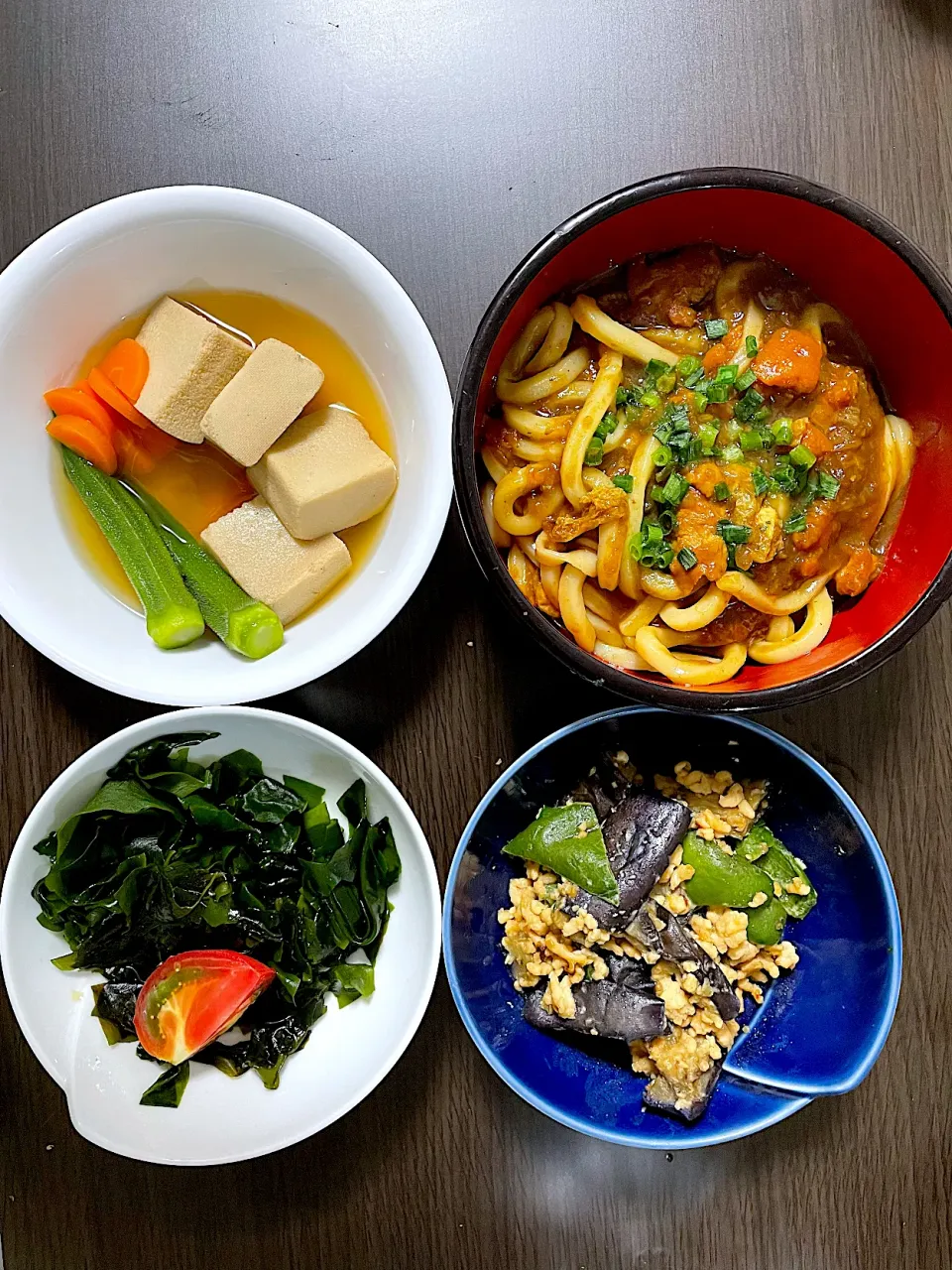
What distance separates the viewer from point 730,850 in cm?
156

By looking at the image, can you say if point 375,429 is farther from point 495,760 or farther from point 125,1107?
point 125,1107

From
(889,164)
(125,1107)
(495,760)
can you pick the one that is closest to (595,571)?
(495,760)

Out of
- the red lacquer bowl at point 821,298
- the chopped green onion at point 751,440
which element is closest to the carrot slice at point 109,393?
the red lacquer bowl at point 821,298

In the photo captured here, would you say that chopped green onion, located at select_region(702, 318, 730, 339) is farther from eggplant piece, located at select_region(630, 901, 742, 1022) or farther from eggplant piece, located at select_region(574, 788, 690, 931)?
eggplant piece, located at select_region(630, 901, 742, 1022)

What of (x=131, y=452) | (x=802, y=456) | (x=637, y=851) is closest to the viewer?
(x=802, y=456)

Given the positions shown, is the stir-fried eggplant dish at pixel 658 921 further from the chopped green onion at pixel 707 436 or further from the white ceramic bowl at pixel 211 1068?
the chopped green onion at pixel 707 436

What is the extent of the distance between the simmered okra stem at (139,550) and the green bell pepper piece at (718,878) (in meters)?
0.86

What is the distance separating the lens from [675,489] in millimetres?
1329

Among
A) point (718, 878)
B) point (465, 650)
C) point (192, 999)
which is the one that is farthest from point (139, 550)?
point (718, 878)

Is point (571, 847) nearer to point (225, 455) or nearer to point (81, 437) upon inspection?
point (225, 455)

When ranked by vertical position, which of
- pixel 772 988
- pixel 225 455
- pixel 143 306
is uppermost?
pixel 143 306

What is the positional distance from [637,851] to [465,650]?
44cm

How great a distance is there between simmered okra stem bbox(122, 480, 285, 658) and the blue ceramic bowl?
432 mm

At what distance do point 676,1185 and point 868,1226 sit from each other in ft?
1.15
